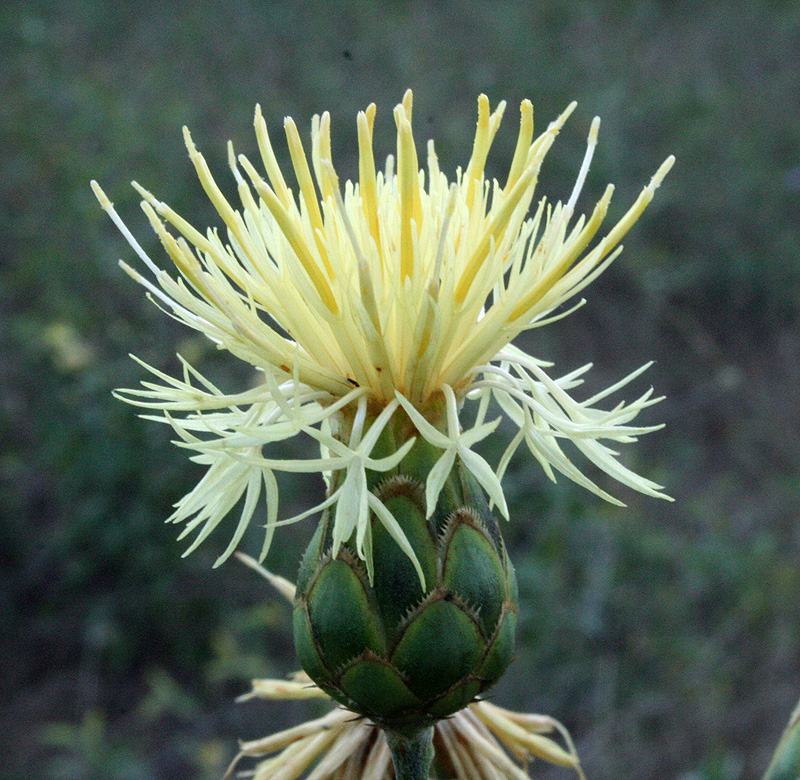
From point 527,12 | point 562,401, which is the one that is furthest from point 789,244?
point 562,401

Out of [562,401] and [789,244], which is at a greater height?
[789,244]

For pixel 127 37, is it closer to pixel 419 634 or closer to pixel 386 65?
pixel 386 65

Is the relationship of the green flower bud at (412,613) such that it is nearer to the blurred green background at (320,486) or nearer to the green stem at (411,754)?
the green stem at (411,754)

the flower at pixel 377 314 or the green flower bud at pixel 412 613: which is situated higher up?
the flower at pixel 377 314

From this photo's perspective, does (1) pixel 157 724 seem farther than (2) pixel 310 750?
Yes

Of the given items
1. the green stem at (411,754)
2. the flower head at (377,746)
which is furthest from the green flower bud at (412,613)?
the flower head at (377,746)

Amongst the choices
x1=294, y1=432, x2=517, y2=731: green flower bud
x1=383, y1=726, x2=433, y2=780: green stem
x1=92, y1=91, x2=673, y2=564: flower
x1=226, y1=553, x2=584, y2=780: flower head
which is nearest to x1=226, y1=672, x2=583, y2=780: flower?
x1=226, y1=553, x2=584, y2=780: flower head

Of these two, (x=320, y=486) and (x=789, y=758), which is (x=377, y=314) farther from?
(x=320, y=486)
